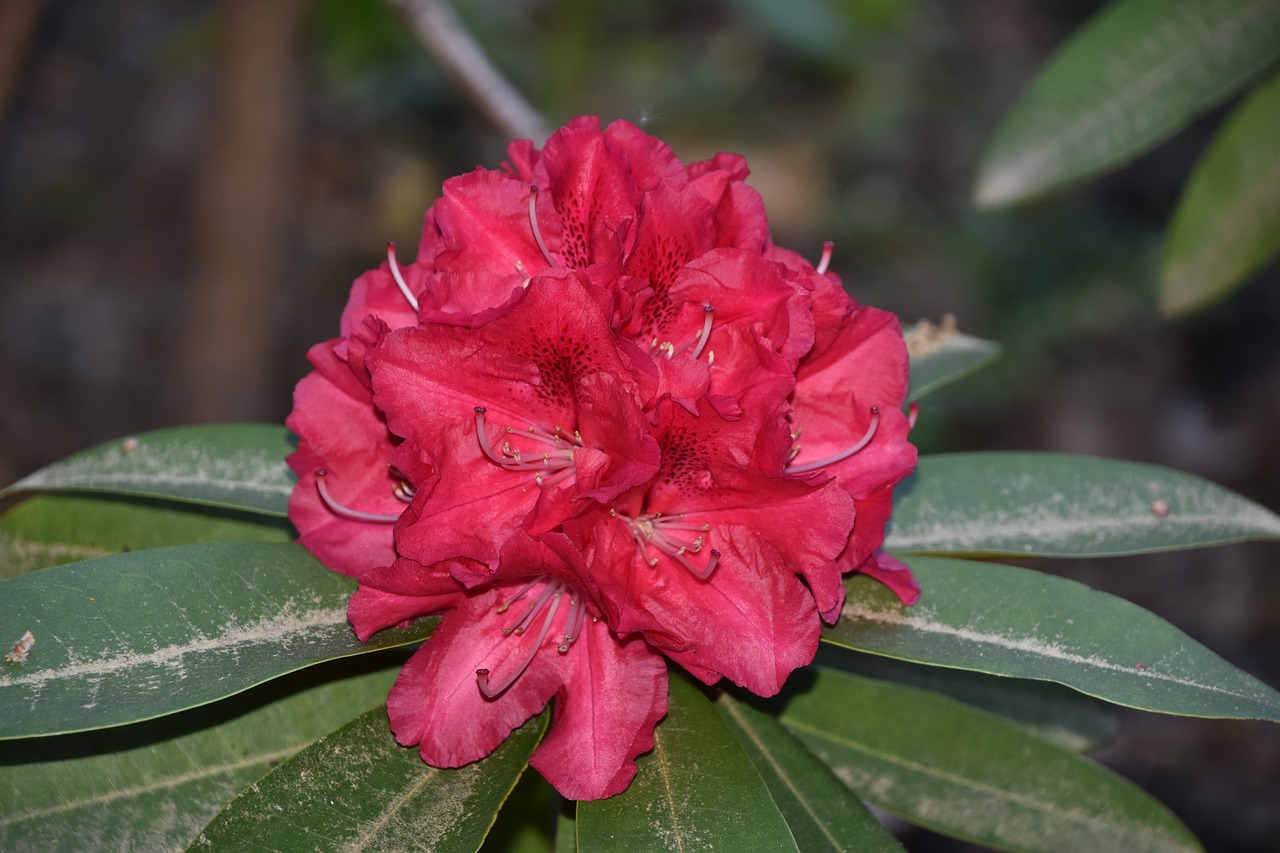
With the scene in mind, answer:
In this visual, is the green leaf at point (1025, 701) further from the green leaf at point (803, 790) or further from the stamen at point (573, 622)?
the stamen at point (573, 622)

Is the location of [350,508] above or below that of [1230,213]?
below

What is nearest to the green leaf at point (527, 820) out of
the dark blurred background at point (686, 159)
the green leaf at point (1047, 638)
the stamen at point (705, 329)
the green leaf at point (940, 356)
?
the green leaf at point (1047, 638)

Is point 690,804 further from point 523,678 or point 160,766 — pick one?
point 160,766

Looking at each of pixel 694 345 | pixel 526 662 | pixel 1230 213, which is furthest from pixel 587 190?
pixel 1230 213

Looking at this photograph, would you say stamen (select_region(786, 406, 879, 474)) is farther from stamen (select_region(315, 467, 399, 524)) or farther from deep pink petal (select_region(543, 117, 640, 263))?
stamen (select_region(315, 467, 399, 524))

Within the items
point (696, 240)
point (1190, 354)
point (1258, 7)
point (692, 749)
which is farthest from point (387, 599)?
Result: point (1190, 354)

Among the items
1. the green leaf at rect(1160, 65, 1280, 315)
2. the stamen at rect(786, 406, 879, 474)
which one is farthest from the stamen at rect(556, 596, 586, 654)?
the green leaf at rect(1160, 65, 1280, 315)
